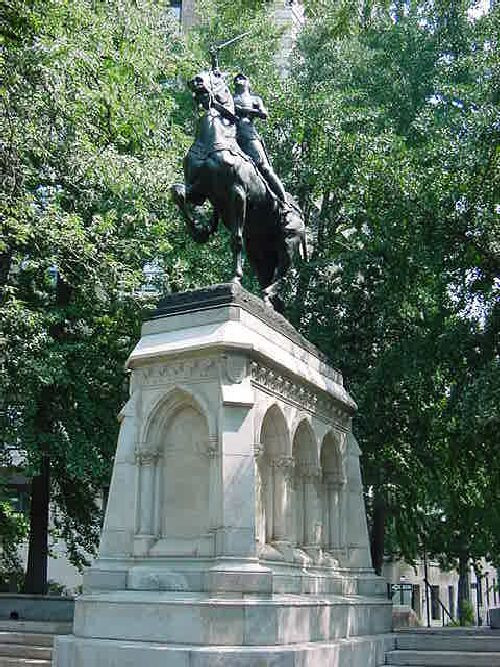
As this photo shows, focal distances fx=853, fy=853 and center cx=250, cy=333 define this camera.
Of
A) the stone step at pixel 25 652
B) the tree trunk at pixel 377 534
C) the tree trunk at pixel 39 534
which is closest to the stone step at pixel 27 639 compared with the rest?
the stone step at pixel 25 652

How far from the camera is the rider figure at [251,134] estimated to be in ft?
47.2

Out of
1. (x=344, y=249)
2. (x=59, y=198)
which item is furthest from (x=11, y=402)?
(x=344, y=249)

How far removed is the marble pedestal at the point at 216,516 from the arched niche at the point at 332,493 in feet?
2.56

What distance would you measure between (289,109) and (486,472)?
11701 millimetres

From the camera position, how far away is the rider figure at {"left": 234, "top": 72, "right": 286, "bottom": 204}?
1438 centimetres

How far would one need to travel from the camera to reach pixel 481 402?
1802 centimetres

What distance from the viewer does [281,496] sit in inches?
494

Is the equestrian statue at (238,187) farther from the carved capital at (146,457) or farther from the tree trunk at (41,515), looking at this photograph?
the tree trunk at (41,515)

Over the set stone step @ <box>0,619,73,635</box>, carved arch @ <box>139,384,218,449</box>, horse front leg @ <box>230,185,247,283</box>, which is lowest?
stone step @ <box>0,619,73,635</box>

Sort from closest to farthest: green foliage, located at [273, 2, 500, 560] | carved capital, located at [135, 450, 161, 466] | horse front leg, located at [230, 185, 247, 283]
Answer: carved capital, located at [135, 450, 161, 466], horse front leg, located at [230, 185, 247, 283], green foliage, located at [273, 2, 500, 560]

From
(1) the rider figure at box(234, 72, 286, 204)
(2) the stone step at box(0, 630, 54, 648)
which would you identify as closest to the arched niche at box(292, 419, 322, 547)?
(1) the rider figure at box(234, 72, 286, 204)

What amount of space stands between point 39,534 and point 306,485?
10733mm

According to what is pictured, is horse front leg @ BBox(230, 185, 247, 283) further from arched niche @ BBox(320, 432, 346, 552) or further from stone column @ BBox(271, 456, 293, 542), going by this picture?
arched niche @ BBox(320, 432, 346, 552)

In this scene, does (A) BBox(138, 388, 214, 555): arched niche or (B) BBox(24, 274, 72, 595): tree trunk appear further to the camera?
(B) BBox(24, 274, 72, 595): tree trunk
